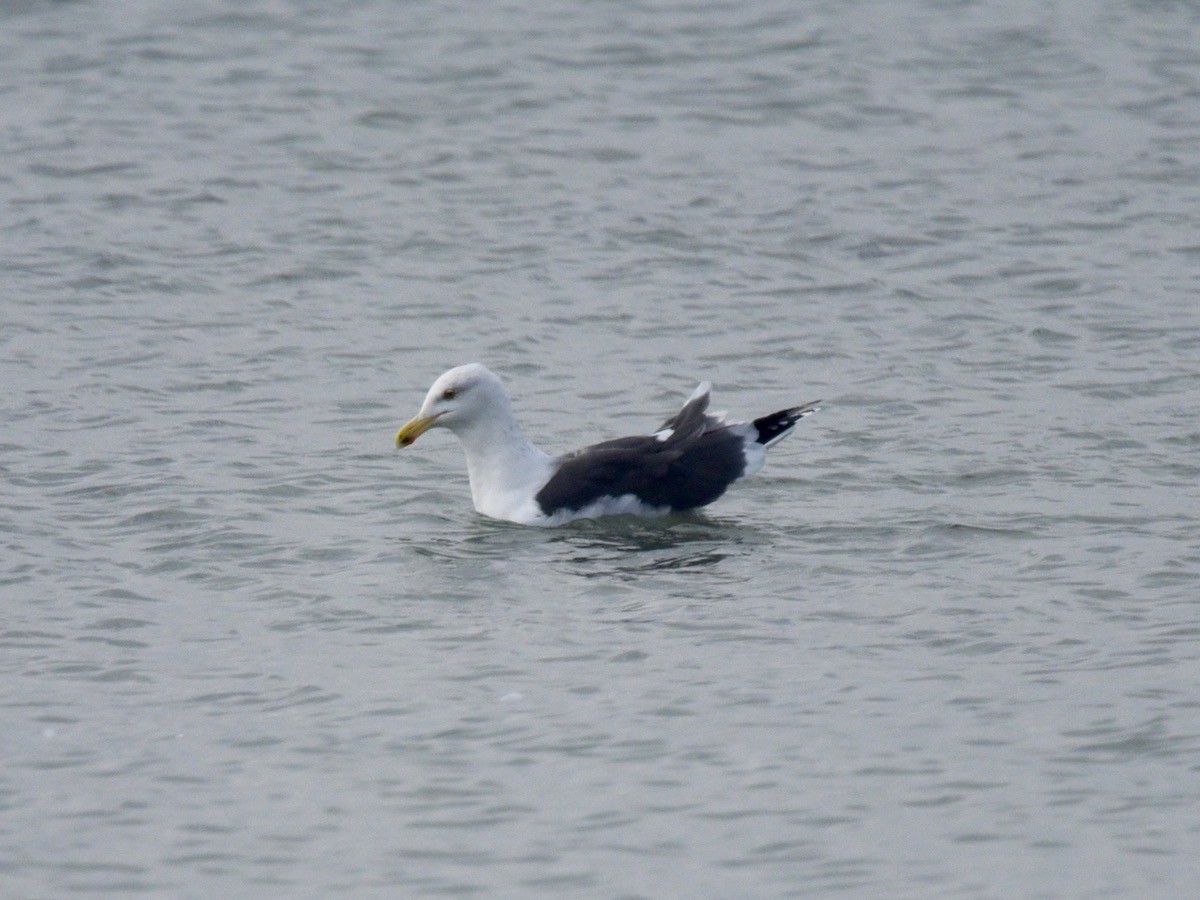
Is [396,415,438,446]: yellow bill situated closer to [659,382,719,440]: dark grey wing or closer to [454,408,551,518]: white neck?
[454,408,551,518]: white neck

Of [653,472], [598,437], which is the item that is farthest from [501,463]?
[598,437]

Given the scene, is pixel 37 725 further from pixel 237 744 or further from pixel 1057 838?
pixel 1057 838

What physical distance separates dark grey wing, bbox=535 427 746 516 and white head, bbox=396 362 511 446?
1.83ft

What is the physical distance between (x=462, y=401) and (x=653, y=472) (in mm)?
1207

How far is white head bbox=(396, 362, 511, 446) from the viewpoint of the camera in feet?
40.1

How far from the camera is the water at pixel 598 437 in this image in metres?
8.26

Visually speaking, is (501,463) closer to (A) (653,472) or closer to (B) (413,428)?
(B) (413,428)

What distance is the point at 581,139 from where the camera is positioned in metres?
20.8

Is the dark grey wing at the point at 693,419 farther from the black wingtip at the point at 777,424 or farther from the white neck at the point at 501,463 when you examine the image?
the white neck at the point at 501,463

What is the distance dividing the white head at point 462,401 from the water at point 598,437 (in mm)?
648

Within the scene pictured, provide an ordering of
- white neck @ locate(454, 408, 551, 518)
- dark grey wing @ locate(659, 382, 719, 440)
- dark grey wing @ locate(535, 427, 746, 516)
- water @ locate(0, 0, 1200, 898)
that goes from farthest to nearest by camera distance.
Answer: dark grey wing @ locate(659, 382, 719, 440)
white neck @ locate(454, 408, 551, 518)
dark grey wing @ locate(535, 427, 746, 516)
water @ locate(0, 0, 1200, 898)

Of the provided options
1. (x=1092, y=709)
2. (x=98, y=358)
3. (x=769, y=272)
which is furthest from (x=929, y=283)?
(x=1092, y=709)

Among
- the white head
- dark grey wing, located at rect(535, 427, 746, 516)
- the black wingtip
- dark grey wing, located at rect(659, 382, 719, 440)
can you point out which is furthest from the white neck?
the black wingtip

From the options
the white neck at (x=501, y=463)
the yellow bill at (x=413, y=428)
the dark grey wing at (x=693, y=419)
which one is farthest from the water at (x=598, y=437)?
the dark grey wing at (x=693, y=419)
